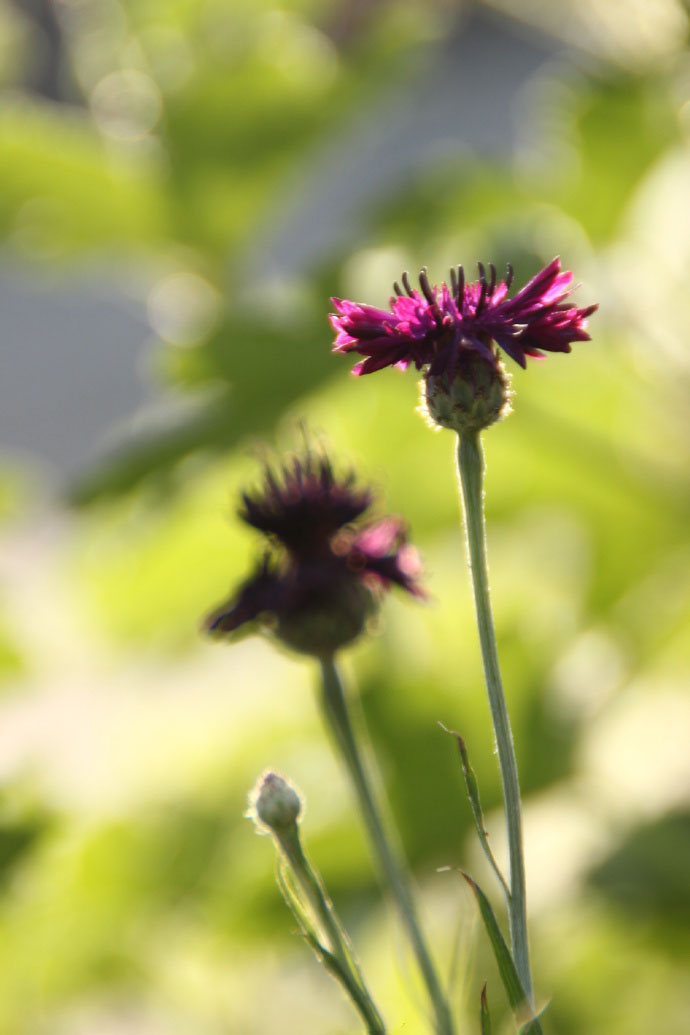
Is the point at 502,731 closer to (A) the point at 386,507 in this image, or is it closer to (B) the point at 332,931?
(B) the point at 332,931

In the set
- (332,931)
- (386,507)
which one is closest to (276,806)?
(332,931)

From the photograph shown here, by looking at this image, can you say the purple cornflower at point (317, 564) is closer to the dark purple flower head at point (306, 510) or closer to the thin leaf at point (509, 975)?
the dark purple flower head at point (306, 510)

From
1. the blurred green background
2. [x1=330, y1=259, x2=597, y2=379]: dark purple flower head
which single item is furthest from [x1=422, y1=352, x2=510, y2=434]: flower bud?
the blurred green background

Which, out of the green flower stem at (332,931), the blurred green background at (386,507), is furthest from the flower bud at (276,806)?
the blurred green background at (386,507)

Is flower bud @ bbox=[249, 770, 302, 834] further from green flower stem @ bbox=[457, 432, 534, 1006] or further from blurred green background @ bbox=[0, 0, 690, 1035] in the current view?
blurred green background @ bbox=[0, 0, 690, 1035]

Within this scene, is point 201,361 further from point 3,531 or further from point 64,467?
point 64,467

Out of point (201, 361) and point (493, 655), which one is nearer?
point (493, 655)

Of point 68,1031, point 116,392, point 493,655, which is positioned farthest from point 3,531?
point 116,392
